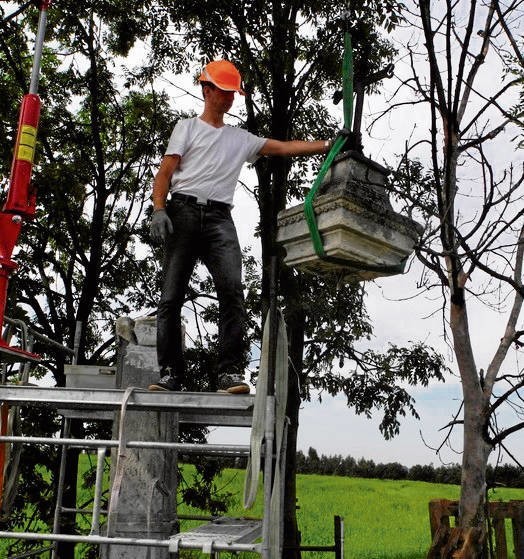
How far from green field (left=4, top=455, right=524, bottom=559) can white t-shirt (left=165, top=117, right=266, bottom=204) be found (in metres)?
6.87

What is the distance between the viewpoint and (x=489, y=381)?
7039mm

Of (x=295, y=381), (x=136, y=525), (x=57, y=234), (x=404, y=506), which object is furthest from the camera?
(x=404, y=506)

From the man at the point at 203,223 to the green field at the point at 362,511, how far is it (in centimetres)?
642

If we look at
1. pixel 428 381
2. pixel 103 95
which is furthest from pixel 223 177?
pixel 103 95

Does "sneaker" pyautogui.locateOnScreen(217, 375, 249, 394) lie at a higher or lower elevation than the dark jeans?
lower

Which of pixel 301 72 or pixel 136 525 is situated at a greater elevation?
pixel 301 72

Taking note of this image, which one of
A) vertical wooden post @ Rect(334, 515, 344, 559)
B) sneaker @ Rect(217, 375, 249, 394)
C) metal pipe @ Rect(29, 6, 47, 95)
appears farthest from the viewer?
vertical wooden post @ Rect(334, 515, 344, 559)

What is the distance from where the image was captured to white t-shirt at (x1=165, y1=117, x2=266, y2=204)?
452 centimetres

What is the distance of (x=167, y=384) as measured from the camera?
4.47 meters

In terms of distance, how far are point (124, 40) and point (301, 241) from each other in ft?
27.8

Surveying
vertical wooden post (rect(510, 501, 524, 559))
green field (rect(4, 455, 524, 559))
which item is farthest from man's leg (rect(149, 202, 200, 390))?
green field (rect(4, 455, 524, 559))

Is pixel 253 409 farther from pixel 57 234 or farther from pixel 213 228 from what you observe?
pixel 57 234

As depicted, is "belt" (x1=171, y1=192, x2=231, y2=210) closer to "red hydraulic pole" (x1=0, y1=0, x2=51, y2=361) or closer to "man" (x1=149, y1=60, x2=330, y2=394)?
"man" (x1=149, y1=60, x2=330, y2=394)

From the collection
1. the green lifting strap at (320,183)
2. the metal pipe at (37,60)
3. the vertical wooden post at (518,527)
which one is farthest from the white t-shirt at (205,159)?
the vertical wooden post at (518,527)
